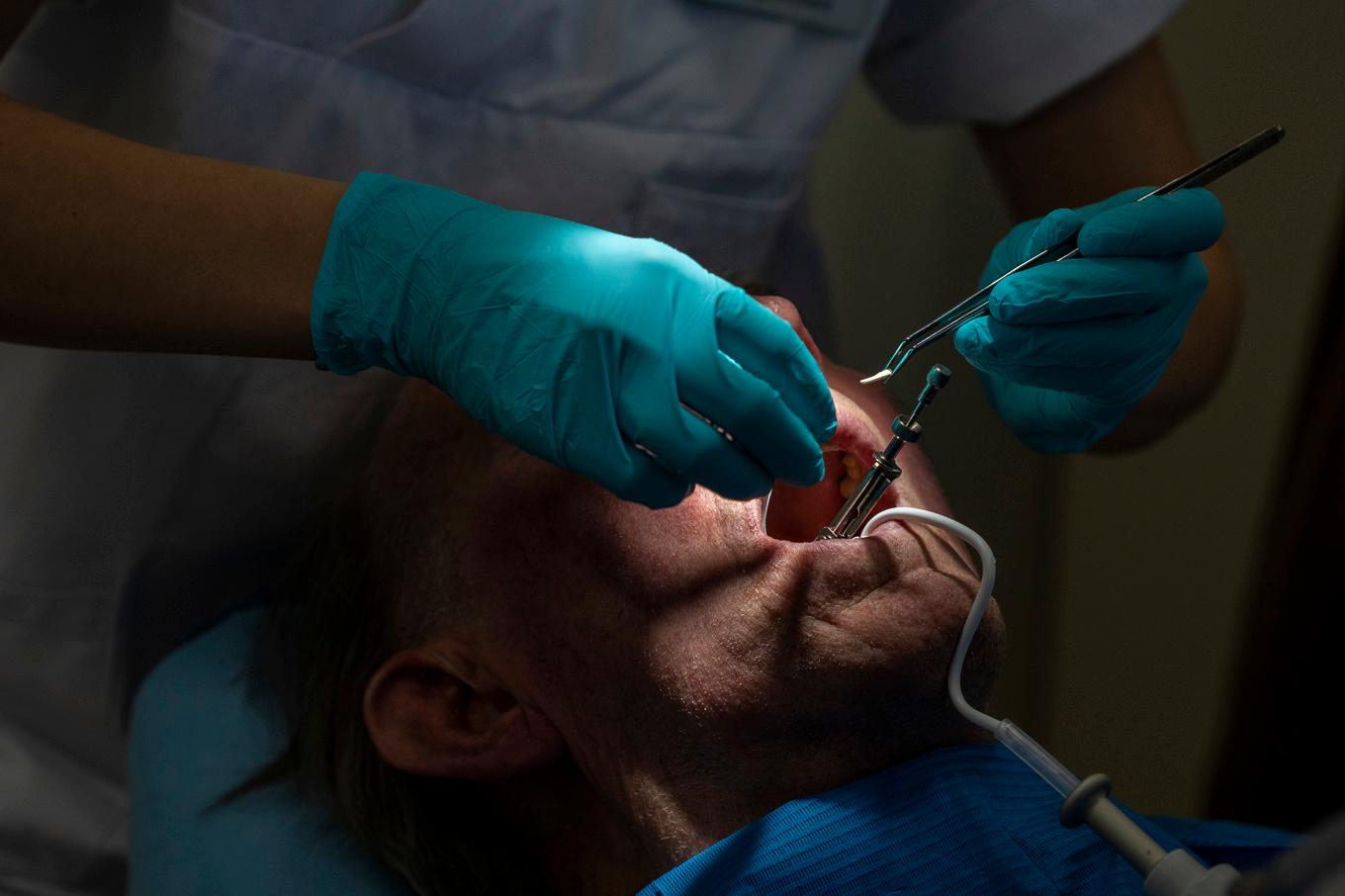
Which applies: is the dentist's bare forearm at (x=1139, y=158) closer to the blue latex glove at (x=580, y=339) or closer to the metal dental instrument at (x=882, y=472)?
the metal dental instrument at (x=882, y=472)

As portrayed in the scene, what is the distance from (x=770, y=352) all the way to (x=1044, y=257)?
0.33 metres

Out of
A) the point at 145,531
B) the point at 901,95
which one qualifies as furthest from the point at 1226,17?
the point at 145,531

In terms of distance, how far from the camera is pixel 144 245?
3.07 feet

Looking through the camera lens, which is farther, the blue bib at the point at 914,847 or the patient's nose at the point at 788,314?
the patient's nose at the point at 788,314

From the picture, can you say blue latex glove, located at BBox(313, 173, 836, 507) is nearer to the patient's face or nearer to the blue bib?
the patient's face

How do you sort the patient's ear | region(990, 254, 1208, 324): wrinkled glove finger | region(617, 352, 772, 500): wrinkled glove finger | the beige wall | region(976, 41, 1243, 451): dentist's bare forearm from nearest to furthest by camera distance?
1. region(617, 352, 772, 500): wrinkled glove finger
2. region(990, 254, 1208, 324): wrinkled glove finger
3. the patient's ear
4. region(976, 41, 1243, 451): dentist's bare forearm
5. the beige wall

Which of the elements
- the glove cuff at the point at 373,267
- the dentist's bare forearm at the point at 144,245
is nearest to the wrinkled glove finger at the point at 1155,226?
the glove cuff at the point at 373,267

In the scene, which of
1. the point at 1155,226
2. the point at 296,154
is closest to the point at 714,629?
the point at 1155,226

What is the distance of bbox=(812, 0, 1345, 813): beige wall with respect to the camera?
5.90 ft

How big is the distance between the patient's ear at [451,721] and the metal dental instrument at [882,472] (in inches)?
14.0

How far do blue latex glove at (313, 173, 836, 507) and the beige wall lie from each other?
930 mm

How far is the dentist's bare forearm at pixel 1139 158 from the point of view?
4.76ft

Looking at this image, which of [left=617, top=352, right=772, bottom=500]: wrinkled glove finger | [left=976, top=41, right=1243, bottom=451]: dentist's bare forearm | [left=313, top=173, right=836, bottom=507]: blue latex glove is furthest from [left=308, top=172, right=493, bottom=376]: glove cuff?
[left=976, top=41, right=1243, bottom=451]: dentist's bare forearm

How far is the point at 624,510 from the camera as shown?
106cm
